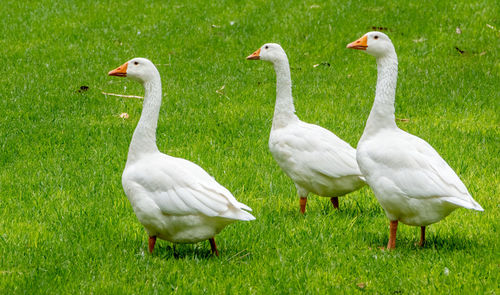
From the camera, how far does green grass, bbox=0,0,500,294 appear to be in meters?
5.45

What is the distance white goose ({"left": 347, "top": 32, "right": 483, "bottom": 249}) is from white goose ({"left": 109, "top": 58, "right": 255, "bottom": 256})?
1.26m

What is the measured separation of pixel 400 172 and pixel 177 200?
1.90 m

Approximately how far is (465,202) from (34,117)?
7.32m

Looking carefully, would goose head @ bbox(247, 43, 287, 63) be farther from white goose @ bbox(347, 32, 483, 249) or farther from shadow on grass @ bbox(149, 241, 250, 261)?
shadow on grass @ bbox(149, 241, 250, 261)

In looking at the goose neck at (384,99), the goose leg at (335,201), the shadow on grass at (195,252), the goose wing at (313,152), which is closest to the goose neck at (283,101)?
the goose wing at (313,152)

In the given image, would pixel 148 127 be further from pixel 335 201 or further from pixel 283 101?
pixel 335 201

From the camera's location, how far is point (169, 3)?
16.5 meters

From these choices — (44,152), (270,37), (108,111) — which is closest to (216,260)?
(44,152)

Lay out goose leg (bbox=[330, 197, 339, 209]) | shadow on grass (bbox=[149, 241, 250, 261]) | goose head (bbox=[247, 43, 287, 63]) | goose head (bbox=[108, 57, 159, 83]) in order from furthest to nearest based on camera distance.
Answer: goose head (bbox=[247, 43, 287, 63]) < goose leg (bbox=[330, 197, 339, 209]) < goose head (bbox=[108, 57, 159, 83]) < shadow on grass (bbox=[149, 241, 250, 261])

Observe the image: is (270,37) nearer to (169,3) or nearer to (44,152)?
(169,3)

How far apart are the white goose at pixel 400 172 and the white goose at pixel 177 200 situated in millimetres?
1264

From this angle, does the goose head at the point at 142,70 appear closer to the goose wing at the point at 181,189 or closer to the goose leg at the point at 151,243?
the goose wing at the point at 181,189

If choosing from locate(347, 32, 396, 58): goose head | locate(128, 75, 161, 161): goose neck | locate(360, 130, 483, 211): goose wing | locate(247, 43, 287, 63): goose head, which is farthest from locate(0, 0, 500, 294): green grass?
locate(347, 32, 396, 58): goose head

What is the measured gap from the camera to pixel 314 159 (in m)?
6.83
